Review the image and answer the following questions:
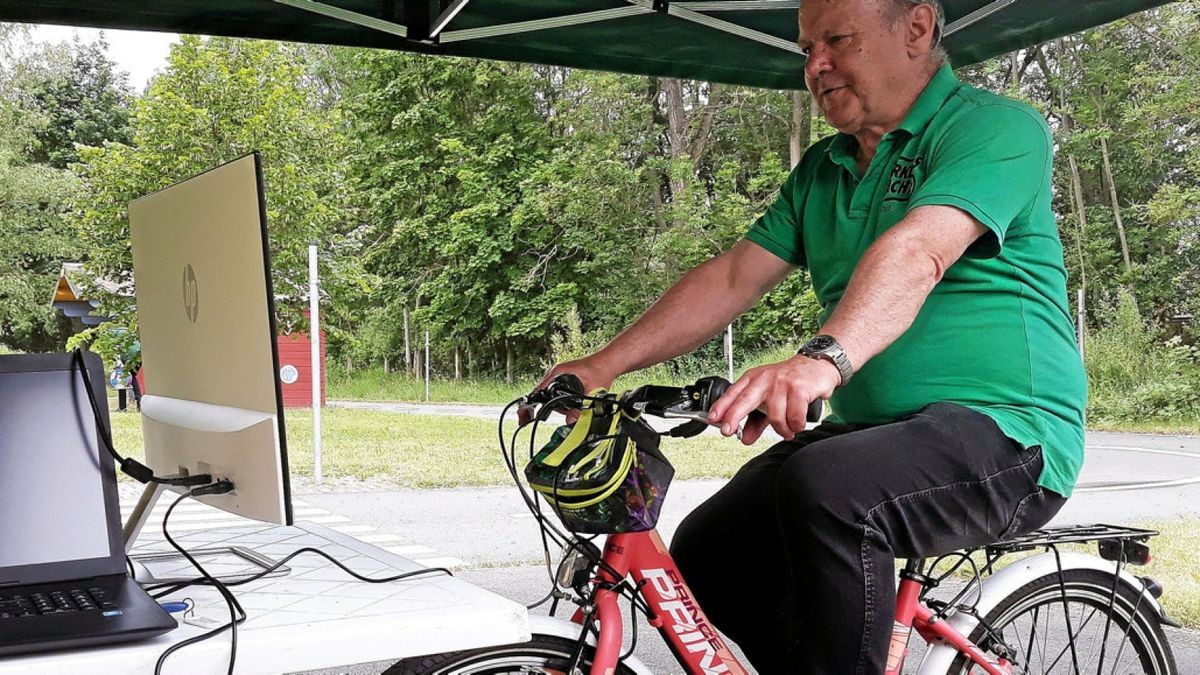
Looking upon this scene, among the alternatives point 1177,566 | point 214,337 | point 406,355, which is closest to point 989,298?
point 214,337

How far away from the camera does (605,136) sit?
868 centimetres

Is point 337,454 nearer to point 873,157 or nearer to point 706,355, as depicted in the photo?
point 706,355

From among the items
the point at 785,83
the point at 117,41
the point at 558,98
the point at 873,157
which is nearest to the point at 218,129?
the point at 117,41

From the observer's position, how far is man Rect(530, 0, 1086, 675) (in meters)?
1.32

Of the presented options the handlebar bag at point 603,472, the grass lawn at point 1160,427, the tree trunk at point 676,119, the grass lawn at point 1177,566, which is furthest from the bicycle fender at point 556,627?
the tree trunk at point 676,119

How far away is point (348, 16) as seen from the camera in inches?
104

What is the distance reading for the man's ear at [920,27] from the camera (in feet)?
5.27

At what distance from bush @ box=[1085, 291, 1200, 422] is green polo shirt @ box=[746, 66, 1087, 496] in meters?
4.44

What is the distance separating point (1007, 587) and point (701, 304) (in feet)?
2.03

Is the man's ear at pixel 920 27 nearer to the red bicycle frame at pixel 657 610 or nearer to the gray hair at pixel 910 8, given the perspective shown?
the gray hair at pixel 910 8

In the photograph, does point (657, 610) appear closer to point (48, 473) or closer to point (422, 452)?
point (48, 473)

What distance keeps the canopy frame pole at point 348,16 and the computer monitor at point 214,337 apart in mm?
1331

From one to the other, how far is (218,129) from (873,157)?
5909mm

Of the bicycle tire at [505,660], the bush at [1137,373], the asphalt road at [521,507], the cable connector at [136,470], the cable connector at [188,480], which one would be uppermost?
Answer: the cable connector at [136,470]
